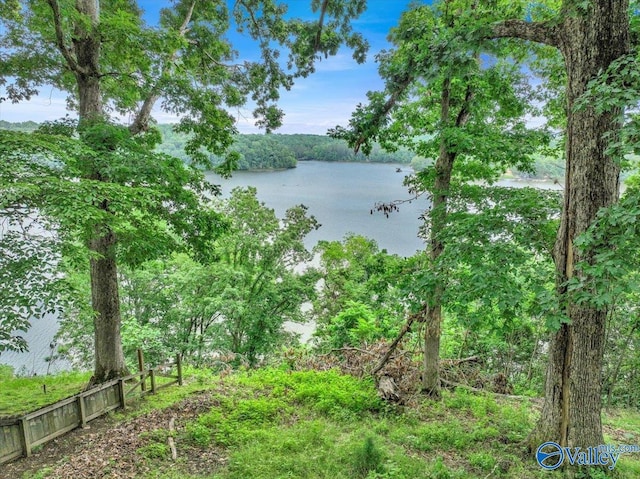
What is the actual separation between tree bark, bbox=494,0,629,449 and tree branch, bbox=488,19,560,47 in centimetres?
1

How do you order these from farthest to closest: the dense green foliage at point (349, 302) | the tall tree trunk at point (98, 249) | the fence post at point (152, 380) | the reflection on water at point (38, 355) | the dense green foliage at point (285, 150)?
the dense green foliage at point (285, 150) < the reflection on water at point (38, 355) < the dense green foliage at point (349, 302) < the fence post at point (152, 380) < the tall tree trunk at point (98, 249)

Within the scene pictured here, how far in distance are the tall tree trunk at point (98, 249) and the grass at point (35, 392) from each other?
1263 mm

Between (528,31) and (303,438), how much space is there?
20.3 ft

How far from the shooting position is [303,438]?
549 cm

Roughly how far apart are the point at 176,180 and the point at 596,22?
621 centimetres

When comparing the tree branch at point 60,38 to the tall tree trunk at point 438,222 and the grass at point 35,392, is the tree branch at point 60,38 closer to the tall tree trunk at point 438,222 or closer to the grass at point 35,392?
the tall tree trunk at point 438,222

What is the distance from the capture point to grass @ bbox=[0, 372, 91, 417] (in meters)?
7.26

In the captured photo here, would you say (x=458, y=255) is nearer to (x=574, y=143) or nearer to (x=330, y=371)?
(x=574, y=143)

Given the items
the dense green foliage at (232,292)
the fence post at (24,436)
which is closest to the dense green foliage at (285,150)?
the dense green foliage at (232,292)

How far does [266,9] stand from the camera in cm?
771

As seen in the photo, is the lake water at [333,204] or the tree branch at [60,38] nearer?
the tree branch at [60,38]

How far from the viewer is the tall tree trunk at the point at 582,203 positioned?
3.73m

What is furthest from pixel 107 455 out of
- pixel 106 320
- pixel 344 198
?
pixel 344 198

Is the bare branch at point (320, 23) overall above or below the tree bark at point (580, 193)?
above
